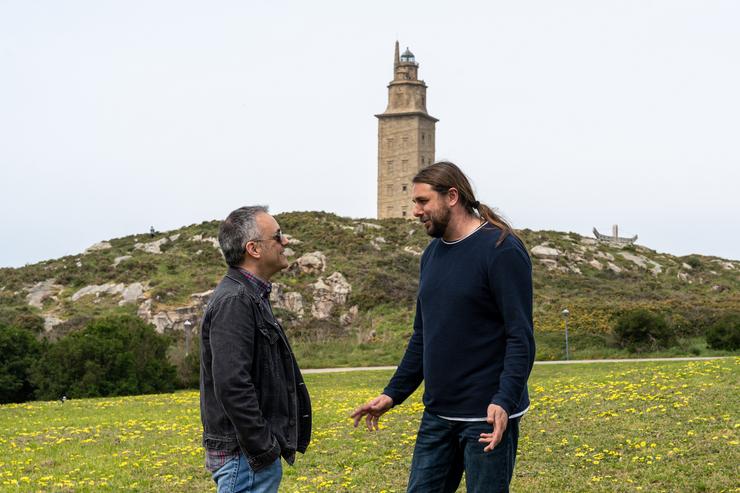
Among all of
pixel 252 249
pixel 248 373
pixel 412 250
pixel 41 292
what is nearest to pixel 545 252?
pixel 412 250

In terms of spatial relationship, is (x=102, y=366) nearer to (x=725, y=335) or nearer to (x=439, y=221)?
(x=725, y=335)

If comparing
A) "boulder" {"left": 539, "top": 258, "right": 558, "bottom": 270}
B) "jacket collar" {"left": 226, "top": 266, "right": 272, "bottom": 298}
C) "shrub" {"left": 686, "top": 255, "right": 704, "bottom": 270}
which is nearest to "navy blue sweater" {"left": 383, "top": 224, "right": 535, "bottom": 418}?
"jacket collar" {"left": 226, "top": 266, "right": 272, "bottom": 298}

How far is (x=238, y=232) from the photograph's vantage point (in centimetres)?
516

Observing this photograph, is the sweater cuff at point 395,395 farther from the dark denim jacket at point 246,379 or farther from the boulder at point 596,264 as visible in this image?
the boulder at point 596,264

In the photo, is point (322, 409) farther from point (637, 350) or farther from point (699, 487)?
point (637, 350)

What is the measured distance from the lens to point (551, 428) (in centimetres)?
1312

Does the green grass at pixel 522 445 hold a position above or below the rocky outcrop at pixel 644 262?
below

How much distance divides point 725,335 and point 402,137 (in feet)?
157

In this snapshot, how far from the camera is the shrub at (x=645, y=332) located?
33844 mm

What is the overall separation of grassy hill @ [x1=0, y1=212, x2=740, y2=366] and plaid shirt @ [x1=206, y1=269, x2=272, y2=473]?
87.9 feet

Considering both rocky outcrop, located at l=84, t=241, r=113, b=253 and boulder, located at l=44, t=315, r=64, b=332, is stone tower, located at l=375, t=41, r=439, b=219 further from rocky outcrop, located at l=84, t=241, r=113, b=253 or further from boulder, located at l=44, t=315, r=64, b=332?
boulder, located at l=44, t=315, r=64, b=332

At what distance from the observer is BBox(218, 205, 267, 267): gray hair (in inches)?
203

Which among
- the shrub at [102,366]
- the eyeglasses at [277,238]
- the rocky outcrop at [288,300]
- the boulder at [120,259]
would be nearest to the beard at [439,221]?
the eyeglasses at [277,238]

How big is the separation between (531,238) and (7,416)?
177 ft
